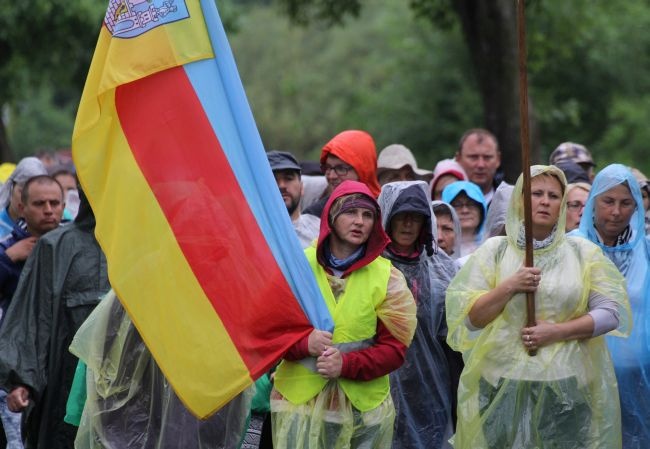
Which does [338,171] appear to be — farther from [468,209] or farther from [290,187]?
[468,209]

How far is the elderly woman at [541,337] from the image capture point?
6.36m

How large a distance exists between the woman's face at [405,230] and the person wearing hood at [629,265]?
2.78 ft

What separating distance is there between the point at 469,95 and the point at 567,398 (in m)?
20.8

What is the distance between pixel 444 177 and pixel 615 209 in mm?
2663

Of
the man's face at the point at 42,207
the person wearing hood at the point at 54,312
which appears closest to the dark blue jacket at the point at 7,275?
the man's face at the point at 42,207

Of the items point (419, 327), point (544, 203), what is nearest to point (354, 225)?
point (544, 203)

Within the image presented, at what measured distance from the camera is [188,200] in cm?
652

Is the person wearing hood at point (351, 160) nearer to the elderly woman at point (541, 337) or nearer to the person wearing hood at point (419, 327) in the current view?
the person wearing hood at point (419, 327)

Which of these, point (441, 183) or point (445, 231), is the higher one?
point (441, 183)

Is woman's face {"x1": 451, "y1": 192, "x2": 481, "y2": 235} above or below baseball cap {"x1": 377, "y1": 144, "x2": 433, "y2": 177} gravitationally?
below

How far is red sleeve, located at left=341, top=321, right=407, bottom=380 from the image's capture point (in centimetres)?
628

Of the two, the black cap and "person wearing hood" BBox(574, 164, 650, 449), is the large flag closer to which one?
"person wearing hood" BBox(574, 164, 650, 449)

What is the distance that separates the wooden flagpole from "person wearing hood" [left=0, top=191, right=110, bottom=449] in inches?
103

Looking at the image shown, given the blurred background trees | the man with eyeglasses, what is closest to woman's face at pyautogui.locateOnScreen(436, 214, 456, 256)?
the man with eyeglasses
